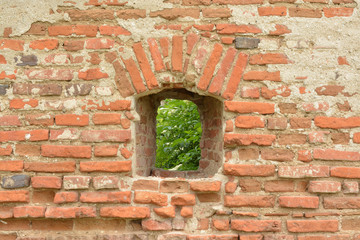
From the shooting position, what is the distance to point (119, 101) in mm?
2369

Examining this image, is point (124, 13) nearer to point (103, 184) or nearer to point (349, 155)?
point (103, 184)

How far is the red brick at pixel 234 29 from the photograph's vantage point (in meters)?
2.39

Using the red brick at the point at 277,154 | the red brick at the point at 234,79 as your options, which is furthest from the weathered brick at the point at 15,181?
the red brick at the point at 277,154

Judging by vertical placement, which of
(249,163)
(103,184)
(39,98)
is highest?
(39,98)

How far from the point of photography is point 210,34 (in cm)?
240

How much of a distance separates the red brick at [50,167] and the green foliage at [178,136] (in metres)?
2.74

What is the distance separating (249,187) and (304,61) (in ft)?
3.21

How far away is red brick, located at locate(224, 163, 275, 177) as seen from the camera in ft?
7.64

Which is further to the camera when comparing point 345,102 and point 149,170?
point 149,170

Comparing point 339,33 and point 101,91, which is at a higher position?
point 339,33

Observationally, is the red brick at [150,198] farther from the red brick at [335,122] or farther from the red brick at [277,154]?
the red brick at [335,122]

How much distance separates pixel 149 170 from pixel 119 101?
1.05m

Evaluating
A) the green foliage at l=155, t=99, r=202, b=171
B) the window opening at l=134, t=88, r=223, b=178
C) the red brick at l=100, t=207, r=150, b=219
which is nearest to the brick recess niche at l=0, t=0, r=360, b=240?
the red brick at l=100, t=207, r=150, b=219

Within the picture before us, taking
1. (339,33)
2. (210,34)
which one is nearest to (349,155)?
(339,33)
